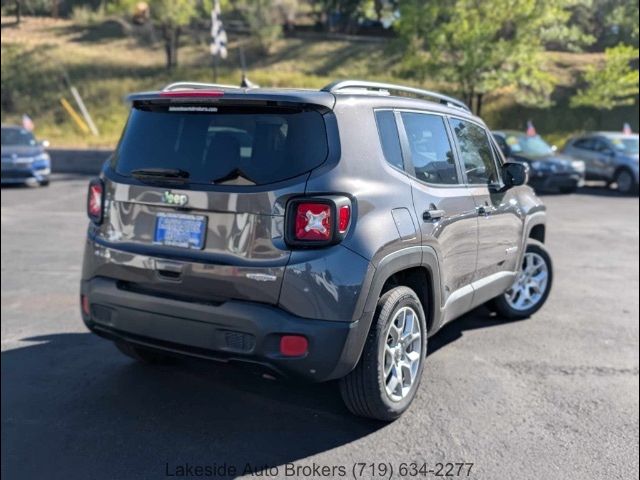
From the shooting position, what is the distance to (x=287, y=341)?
3328 mm

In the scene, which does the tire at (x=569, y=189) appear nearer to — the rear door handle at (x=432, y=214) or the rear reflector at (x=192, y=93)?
the rear door handle at (x=432, y=214)

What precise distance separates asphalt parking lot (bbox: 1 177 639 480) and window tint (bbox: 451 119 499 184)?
4.54 feet

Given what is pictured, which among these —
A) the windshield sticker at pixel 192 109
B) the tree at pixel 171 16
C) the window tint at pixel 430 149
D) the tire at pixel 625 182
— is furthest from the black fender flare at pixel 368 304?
the tree at pixel 171 16

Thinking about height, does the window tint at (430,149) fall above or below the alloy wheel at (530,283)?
above

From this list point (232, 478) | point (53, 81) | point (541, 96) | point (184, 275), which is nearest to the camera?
point (232, 478)

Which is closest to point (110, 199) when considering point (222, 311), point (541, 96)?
point (222, 311)

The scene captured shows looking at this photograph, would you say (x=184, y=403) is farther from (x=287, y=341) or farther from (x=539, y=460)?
(x=539, y=460)

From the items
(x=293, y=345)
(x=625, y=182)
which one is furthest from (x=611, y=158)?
(x=293, y=345)

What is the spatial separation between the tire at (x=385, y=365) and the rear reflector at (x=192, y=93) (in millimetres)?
1467

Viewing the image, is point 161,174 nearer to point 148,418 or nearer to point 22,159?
point 148,418

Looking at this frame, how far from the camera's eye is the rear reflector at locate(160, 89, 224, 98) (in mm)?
3604

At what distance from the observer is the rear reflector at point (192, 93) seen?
11.8 ft

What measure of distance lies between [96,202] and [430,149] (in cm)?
216

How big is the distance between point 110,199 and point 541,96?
82.6 feet
